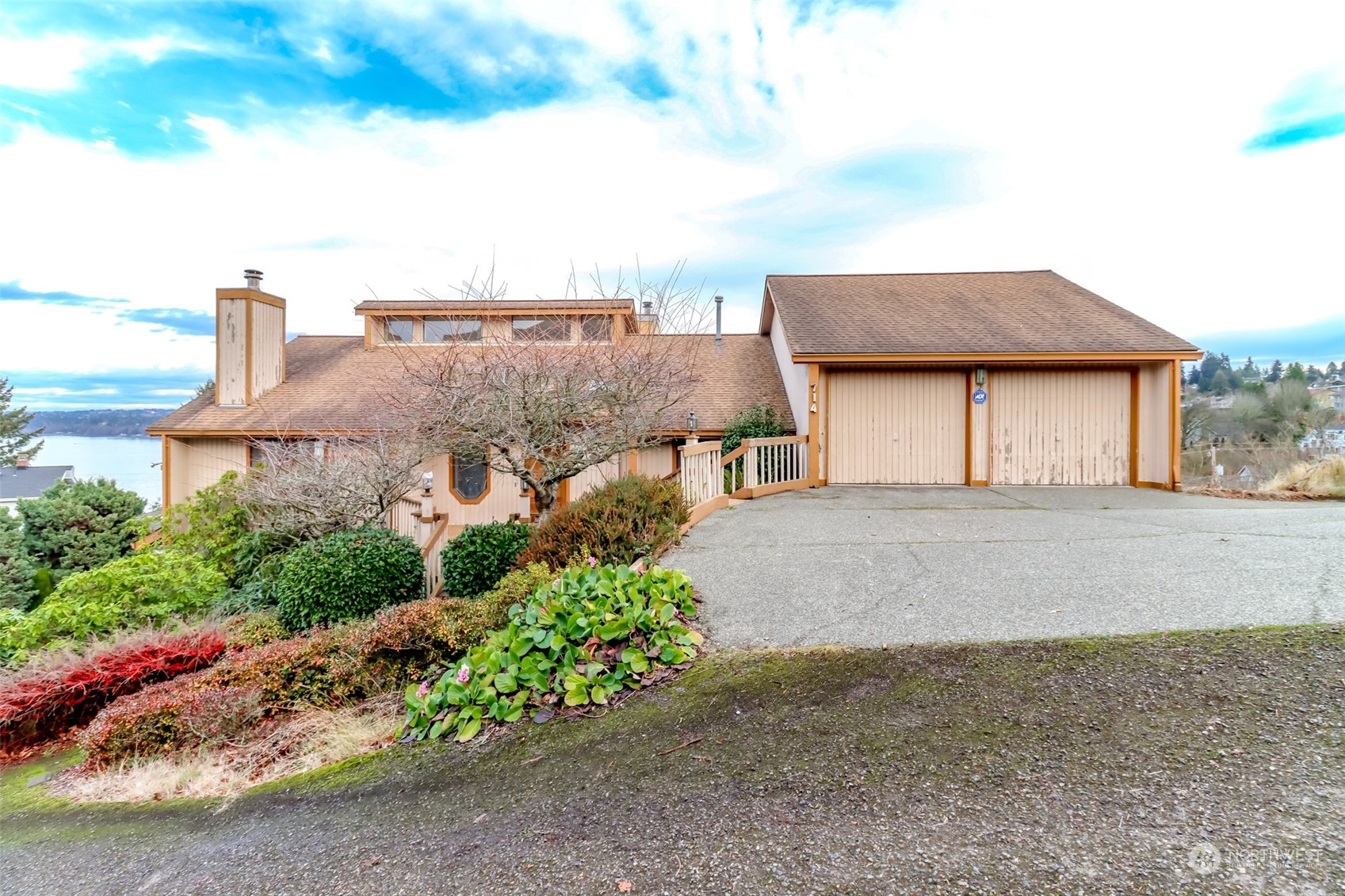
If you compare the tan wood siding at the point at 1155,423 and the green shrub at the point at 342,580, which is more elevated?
the tan wood siding at the point at 1155,423

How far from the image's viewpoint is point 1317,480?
10336 millimetres

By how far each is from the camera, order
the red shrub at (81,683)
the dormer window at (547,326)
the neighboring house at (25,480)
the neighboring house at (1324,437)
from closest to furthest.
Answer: the red shrub at (81,683), the dormer window at (547,326), the neighboring house at (25,480), the neighboring house at (1324,437)

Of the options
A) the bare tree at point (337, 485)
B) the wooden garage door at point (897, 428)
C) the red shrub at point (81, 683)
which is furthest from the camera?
the wooden garage door at point (897, 428)

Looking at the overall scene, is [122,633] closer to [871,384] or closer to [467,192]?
[467,192]

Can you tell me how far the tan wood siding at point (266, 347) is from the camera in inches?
527

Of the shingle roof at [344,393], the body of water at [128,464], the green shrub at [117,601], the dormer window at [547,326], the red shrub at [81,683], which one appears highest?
the dormer window at [547,326]

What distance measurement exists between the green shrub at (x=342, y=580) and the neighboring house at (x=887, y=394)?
3.09 m

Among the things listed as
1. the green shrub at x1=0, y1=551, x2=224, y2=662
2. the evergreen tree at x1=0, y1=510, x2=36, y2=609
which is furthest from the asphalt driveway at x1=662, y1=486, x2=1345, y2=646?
the evergreen tree at x1=0, y1=510, x2=36, y2=609

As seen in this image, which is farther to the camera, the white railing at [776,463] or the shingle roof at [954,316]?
the shingle roof at [954,316]

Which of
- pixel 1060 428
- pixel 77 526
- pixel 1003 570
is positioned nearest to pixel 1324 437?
pixel 1060 428

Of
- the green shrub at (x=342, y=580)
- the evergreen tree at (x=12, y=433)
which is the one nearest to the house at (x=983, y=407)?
the green shrub at (x=342, y=580)

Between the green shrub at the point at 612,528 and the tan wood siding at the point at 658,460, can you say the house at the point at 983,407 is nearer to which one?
the tan wood siding at the point at 658,460

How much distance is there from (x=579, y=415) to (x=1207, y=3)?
9412 millimetres

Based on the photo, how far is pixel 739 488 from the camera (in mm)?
9930
